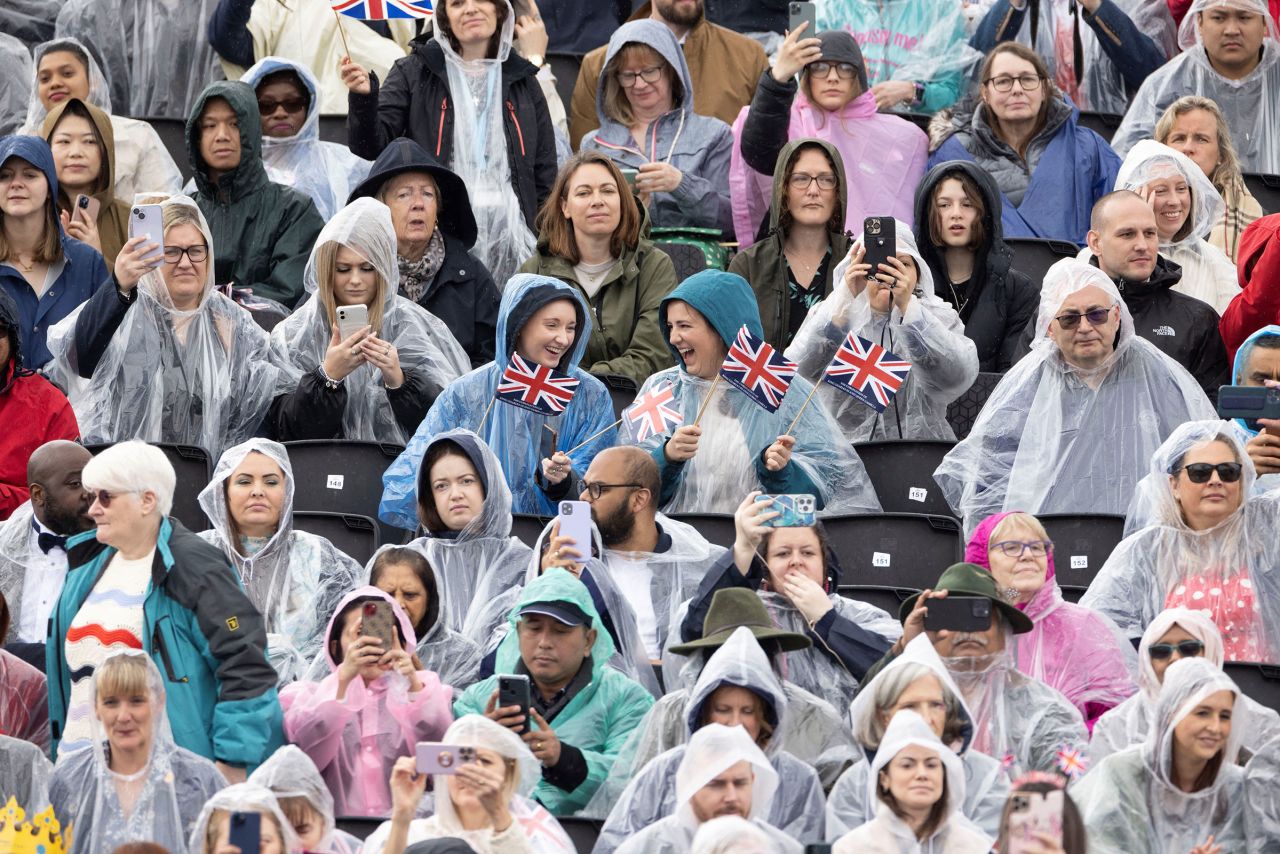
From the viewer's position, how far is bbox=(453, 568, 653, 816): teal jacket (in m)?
8.23

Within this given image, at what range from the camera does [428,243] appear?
11.1m

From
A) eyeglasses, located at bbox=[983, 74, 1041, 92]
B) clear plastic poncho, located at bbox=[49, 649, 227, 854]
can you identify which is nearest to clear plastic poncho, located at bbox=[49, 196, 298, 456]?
clear plastic poncho, located at bbox=[49, 649, 227, 854]

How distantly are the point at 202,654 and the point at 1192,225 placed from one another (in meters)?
4.88

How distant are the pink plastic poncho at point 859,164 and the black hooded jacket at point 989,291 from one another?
0.84 metres

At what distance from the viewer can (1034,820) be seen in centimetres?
711

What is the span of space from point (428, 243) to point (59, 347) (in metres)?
1.52

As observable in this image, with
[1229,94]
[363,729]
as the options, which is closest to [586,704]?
[363,729]

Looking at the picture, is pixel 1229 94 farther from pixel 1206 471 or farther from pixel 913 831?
pixel 913 831

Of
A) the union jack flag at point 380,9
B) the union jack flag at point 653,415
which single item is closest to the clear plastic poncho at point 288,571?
the union jack flag at point 653,415

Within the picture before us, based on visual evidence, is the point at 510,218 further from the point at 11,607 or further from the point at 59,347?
the point at 11,607

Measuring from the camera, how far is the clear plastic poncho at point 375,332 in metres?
10.4

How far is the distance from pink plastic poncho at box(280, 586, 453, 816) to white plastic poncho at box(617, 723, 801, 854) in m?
0.96

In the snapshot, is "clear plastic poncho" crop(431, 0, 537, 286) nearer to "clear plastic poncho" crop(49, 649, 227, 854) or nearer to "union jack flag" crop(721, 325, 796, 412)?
"union jack flag" crop(721, 325, 796, 412)

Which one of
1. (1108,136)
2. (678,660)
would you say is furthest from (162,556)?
(1108,136)
